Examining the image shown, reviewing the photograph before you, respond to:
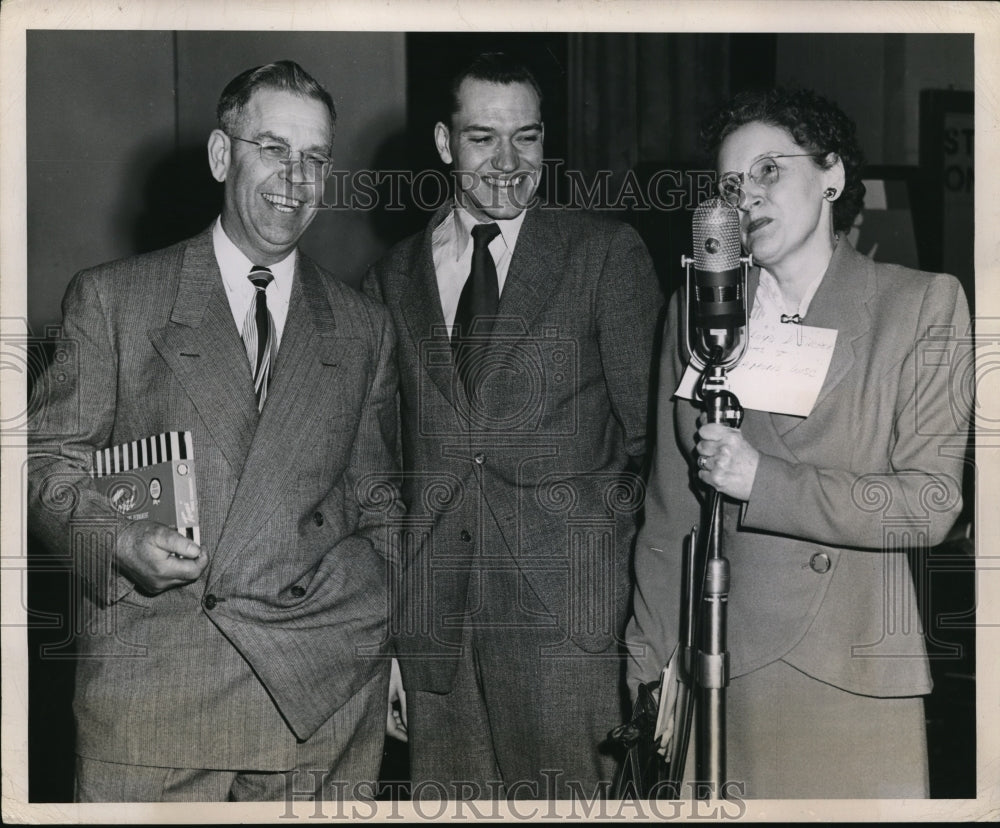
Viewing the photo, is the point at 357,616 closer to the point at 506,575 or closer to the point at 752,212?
the point at 506,575

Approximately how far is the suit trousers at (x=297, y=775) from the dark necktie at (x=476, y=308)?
2.17ft

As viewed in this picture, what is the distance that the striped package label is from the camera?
252 centimetres

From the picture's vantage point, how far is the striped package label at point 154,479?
252 cm

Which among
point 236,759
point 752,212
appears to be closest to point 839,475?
point 752,212

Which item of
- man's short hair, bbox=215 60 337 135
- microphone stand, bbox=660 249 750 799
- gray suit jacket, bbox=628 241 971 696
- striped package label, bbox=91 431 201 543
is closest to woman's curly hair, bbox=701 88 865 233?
gray suit jacket, bbox=628 241 971 696

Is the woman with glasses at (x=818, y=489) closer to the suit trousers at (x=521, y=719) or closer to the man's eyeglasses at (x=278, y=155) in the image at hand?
the suit trousers at (x=521, y=719)

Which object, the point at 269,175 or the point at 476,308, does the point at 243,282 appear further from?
the point at 476,308

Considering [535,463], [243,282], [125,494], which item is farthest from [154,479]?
[535,463]

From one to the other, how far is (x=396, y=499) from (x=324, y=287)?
0.46m

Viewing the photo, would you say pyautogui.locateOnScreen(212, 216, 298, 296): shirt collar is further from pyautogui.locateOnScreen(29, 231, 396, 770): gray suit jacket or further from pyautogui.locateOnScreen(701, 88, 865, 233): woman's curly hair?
pyautogui.locateOnScreen(701, 88, 865, 233): woman's curly hair

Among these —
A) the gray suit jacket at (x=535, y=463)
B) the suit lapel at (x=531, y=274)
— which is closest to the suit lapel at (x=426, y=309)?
the gray suit jacket at (x=535, y=463)

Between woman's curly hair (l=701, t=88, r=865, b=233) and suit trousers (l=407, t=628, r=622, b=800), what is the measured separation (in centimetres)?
104

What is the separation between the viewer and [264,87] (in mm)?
2588

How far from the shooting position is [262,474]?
2523mm
